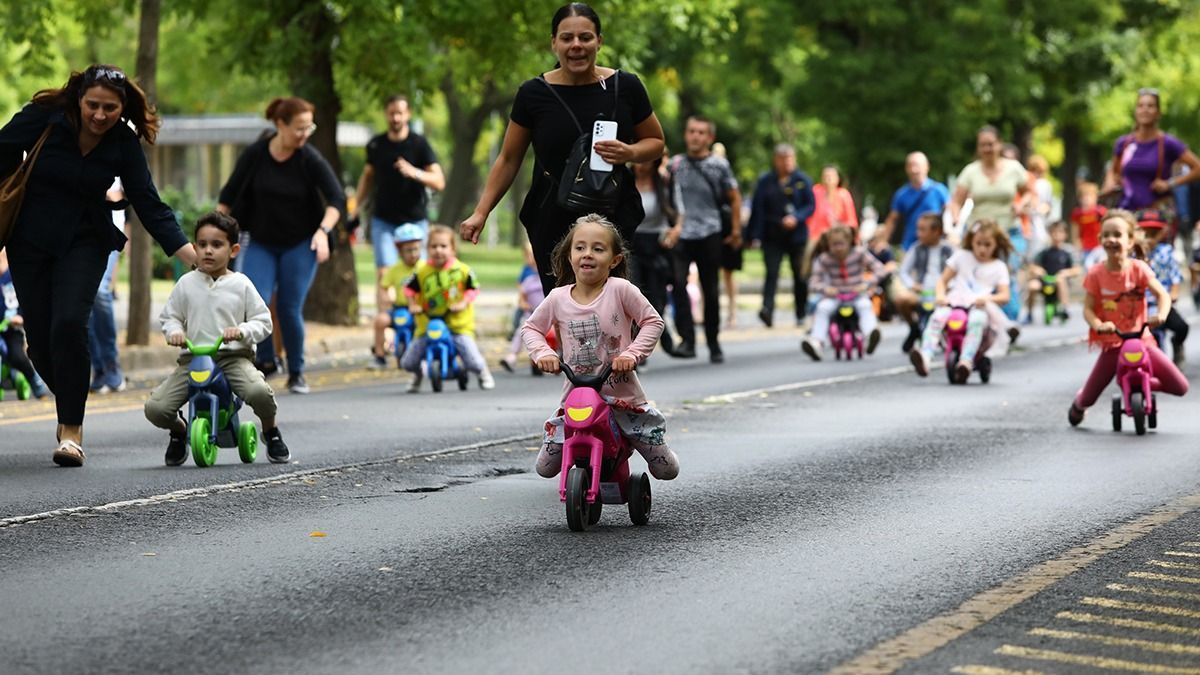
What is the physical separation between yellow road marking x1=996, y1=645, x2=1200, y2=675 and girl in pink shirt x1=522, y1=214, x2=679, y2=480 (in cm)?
243

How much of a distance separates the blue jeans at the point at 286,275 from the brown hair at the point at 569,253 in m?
6.11

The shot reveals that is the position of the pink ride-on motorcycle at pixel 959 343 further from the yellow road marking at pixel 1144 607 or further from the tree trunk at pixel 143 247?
the yellow road marking at pixel 1144 607

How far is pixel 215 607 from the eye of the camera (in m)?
6.52

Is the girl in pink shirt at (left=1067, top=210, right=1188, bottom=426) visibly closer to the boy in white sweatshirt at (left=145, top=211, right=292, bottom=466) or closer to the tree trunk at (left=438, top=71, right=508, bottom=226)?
the boy in white sweatshirt at (left=145, top=211, right=292, bottom=466)

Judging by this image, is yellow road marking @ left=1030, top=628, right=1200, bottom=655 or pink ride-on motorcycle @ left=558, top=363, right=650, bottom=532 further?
pink ride-on motorcycle @ left=558, top=363, right=650, bottom=532

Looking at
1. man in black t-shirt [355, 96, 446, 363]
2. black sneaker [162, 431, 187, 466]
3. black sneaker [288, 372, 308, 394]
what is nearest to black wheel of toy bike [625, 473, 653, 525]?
black sneaker [162, 431, 187, 466]

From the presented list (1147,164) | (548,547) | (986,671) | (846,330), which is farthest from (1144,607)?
Result: (846,330)

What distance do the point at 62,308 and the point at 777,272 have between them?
16105mm

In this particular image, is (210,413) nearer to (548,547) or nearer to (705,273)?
(548,547)

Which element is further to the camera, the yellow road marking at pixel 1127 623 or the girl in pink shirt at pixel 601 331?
the girl in pink shirt at pixel 601 331

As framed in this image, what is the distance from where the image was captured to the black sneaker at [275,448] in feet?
34.2

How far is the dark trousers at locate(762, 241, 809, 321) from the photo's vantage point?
25141 millimetres

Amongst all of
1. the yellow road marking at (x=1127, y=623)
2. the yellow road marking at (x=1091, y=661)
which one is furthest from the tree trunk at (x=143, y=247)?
the yellow road marking at (x=1091, y=661)

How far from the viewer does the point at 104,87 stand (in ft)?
32.4
